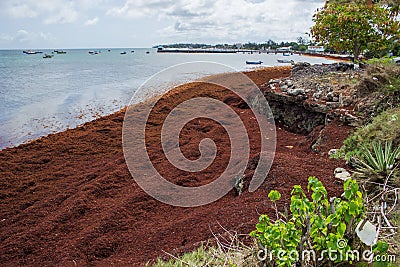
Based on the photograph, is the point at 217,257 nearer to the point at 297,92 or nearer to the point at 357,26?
the point at 297,92

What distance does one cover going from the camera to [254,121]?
26.6 feet

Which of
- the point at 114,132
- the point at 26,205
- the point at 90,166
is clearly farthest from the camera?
the point at 114,132

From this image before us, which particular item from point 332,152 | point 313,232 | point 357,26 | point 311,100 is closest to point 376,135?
point 332,152

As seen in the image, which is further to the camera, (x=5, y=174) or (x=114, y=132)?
(x=114, y=132)

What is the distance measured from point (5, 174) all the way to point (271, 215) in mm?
5523

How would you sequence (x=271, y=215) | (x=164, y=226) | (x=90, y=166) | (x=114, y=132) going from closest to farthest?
(x=271, y=215)
(x=164, y=226)
(x=90, y=166)
(x=114, y=132)

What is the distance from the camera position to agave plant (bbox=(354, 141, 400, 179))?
3.72 metres

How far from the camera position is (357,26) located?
35.0 ft

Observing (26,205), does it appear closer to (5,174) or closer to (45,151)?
(5,174)

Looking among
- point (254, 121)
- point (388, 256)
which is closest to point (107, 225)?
point (388, 256)

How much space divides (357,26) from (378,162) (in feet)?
27.6

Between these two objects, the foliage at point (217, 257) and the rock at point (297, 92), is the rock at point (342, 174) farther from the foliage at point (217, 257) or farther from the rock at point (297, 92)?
the rock at point (297, 92)

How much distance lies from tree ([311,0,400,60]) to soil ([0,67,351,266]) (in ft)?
19.0

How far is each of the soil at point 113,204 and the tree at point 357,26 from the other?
580 cm
